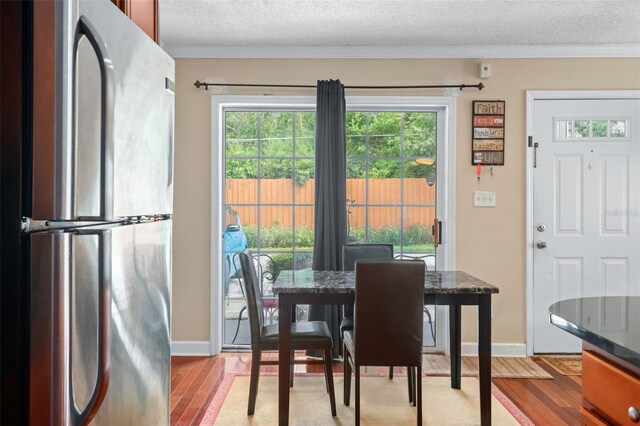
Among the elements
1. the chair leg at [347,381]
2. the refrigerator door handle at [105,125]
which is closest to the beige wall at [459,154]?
the chair leg at [347,381]

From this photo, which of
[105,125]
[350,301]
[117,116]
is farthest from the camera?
[350,301]

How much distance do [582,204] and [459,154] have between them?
1.09 meters

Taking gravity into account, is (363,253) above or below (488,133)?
below

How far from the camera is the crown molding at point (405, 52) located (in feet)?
12.4

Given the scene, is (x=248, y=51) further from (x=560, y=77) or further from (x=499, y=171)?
(x=560, y=77)

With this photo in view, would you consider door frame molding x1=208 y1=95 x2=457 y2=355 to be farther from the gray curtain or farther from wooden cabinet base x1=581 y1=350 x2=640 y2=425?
wooden cabinet base x1=581 y1=350 x2=640 y2=425

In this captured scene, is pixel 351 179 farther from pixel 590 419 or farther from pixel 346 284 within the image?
pixel 590 419

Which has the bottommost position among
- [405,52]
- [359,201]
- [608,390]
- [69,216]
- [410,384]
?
[410,384]

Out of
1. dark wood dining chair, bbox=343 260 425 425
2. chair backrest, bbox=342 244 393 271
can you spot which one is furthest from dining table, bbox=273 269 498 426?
chair backrest, bbox=342 244 393 271

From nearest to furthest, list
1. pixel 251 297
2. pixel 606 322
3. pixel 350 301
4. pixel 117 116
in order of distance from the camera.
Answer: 1. pixel 117 116
2. pixel 606 322
3. pixel 350 301
4. pixel 251 297

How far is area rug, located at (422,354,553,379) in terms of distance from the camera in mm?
3420

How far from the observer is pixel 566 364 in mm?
3629

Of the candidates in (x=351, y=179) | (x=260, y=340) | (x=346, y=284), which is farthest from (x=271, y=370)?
(x=351, y=179)

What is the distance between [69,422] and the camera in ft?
3.15
